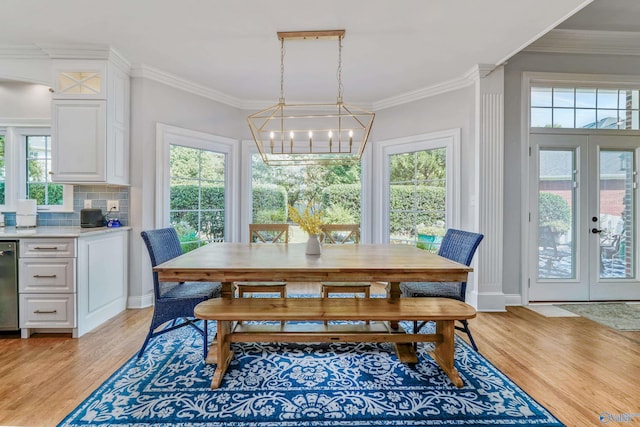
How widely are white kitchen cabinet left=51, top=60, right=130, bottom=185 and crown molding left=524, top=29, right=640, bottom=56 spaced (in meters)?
4.51

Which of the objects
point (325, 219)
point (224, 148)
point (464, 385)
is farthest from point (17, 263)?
point (464, 385)

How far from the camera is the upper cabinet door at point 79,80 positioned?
9.75 feet

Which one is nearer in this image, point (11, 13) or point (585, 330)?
point (11, 13)

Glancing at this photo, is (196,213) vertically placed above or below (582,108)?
below

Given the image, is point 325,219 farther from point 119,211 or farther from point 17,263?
point 17,263

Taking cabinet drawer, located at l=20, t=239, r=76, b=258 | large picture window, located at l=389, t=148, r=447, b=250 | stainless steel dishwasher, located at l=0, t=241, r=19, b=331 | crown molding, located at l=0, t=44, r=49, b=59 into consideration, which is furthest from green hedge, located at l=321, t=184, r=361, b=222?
crown molding, located at l=0, t=44, r=49, b=59

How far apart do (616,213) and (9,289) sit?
6.26 metres

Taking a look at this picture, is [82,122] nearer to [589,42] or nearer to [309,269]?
[309,269]

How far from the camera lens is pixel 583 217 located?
3.56 m

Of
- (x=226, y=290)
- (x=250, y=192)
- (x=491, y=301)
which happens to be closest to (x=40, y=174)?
(x=250, y=192)

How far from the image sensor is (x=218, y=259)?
88.9 inches

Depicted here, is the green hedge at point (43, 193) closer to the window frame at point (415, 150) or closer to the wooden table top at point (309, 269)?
→ the wooden table top at point (309, 269)

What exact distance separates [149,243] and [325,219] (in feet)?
8.92

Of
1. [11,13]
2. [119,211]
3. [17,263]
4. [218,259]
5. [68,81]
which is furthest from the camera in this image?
[119,211]
